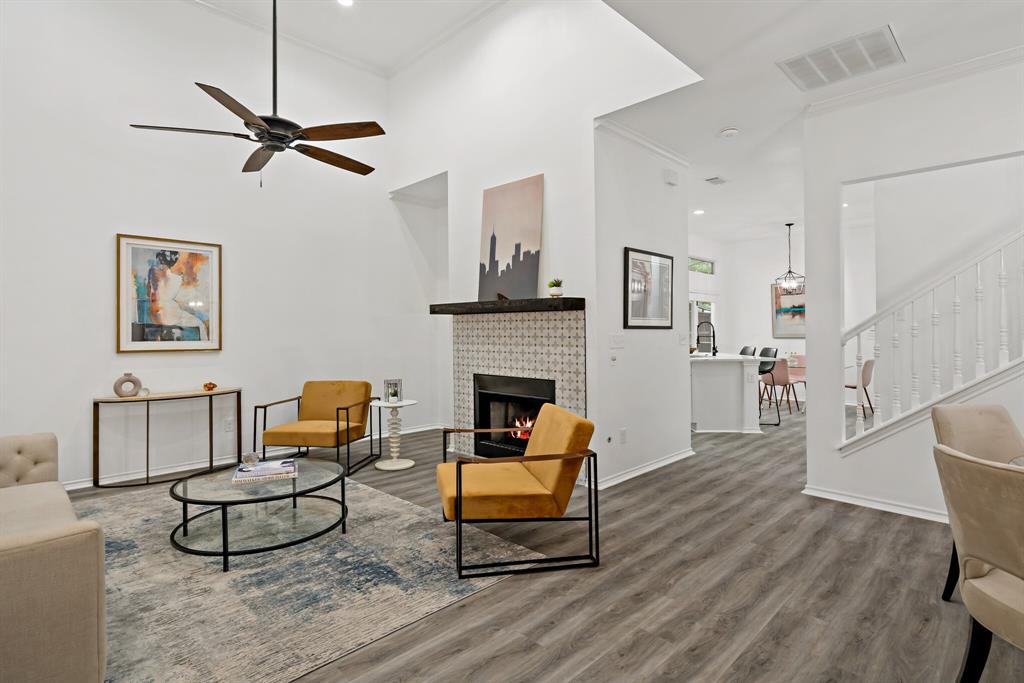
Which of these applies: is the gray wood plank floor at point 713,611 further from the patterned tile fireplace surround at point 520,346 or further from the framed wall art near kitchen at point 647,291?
the framed wall art near kitchen at point 647,291

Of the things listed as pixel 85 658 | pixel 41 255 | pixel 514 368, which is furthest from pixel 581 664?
pixel 41 255

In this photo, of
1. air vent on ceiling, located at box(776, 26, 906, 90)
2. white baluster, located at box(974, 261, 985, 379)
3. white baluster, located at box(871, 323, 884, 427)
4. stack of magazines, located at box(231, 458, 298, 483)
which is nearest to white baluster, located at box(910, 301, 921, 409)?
white baluster, located at box(871, 323, 884, 427)

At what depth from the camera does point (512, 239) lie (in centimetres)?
507

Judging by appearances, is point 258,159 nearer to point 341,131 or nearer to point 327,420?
point 341,131

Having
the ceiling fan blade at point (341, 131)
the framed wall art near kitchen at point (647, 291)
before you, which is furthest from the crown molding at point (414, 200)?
the framed wall art near kitchen at point (647, 291)

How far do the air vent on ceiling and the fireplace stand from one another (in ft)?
10.00

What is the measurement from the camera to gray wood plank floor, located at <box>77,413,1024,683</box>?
6.57 feet

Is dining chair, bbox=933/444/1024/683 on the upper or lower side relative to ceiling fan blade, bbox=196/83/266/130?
lower

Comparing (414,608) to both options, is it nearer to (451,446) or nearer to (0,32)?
(451,446)

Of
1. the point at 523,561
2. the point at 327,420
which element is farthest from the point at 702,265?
the point at 523,561

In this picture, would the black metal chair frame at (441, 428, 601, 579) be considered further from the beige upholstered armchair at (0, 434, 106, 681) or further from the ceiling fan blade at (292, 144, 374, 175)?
the ceiling fan blade at (292, 144, 374, 175)

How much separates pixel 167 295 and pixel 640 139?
190 inches

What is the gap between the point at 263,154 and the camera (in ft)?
12.4

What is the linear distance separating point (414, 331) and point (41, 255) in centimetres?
380
